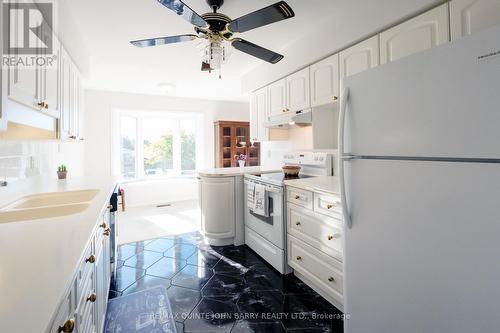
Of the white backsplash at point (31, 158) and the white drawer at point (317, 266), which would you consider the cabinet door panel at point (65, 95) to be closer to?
the white backsplash at point (31, 158)

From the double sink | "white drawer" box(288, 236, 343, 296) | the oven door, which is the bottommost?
"white drawer" box(288, 236, 343, 296)

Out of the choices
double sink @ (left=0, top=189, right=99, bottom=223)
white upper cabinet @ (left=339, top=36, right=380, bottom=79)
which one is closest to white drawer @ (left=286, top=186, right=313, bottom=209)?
white upper cabinet @ (left=339, top=36, right=380, bottom=79)

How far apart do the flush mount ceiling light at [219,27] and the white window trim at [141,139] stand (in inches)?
A: 141

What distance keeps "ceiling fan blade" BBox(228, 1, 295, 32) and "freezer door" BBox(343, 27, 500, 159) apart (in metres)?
0.59

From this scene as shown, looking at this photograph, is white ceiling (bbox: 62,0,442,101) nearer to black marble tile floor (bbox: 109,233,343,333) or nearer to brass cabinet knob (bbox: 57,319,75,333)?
brass cabinet knob (bbox: 57,319,75,333)

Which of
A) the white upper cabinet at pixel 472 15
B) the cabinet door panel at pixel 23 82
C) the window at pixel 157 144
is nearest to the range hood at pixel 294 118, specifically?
the white upper cabinet at pixel 472 15

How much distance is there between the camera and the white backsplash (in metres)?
1.81

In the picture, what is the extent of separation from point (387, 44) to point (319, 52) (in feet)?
2.32

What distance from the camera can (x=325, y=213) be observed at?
5.90 feet

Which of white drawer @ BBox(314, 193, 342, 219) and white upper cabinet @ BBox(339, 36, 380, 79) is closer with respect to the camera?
white drawer @ BBox(314, 193, 342, 219)

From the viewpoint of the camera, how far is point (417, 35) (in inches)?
65.5

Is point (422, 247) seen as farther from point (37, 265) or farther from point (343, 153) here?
point (37, 265)

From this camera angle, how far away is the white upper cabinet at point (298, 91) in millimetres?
2666

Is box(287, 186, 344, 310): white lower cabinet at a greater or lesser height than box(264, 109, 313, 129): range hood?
lesser
